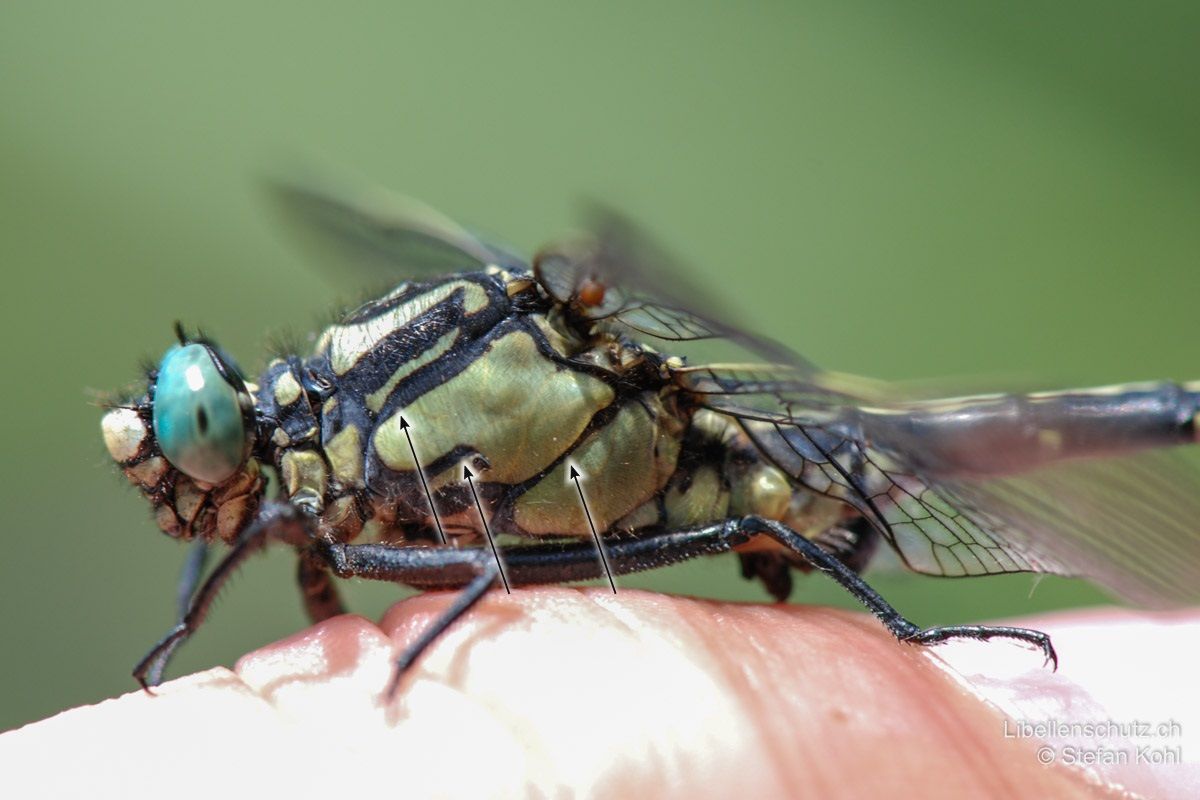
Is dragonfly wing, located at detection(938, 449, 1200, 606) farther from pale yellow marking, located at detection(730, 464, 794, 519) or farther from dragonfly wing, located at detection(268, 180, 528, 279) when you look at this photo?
dragonfly wing, located at detection(268, 180, 528, 279)

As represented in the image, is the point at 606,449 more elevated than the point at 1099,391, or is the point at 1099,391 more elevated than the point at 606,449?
the point at 1099,391

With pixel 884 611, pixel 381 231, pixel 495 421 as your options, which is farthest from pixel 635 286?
pixel 381 231

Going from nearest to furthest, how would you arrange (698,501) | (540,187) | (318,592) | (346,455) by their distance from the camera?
(346,455)
(698,501)
(318,592)
(540,187)

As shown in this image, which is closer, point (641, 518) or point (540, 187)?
point (641, 518)

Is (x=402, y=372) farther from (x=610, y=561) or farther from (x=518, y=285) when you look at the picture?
(x=610, y=561)

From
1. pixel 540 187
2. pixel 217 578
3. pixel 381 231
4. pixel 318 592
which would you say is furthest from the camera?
pixel 540 187

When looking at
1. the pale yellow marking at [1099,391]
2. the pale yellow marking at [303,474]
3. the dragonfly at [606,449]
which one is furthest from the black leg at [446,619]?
the pale yellow marking at [1099,391]

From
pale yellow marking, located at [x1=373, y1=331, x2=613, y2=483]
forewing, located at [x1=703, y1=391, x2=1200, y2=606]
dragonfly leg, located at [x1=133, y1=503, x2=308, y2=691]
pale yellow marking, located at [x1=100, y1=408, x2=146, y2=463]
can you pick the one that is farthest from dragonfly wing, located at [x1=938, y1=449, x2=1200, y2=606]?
pale yellow marking, located at [x1=100, y1=408, x2=146, y2=463]

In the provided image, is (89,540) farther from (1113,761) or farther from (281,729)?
(1113,761)
